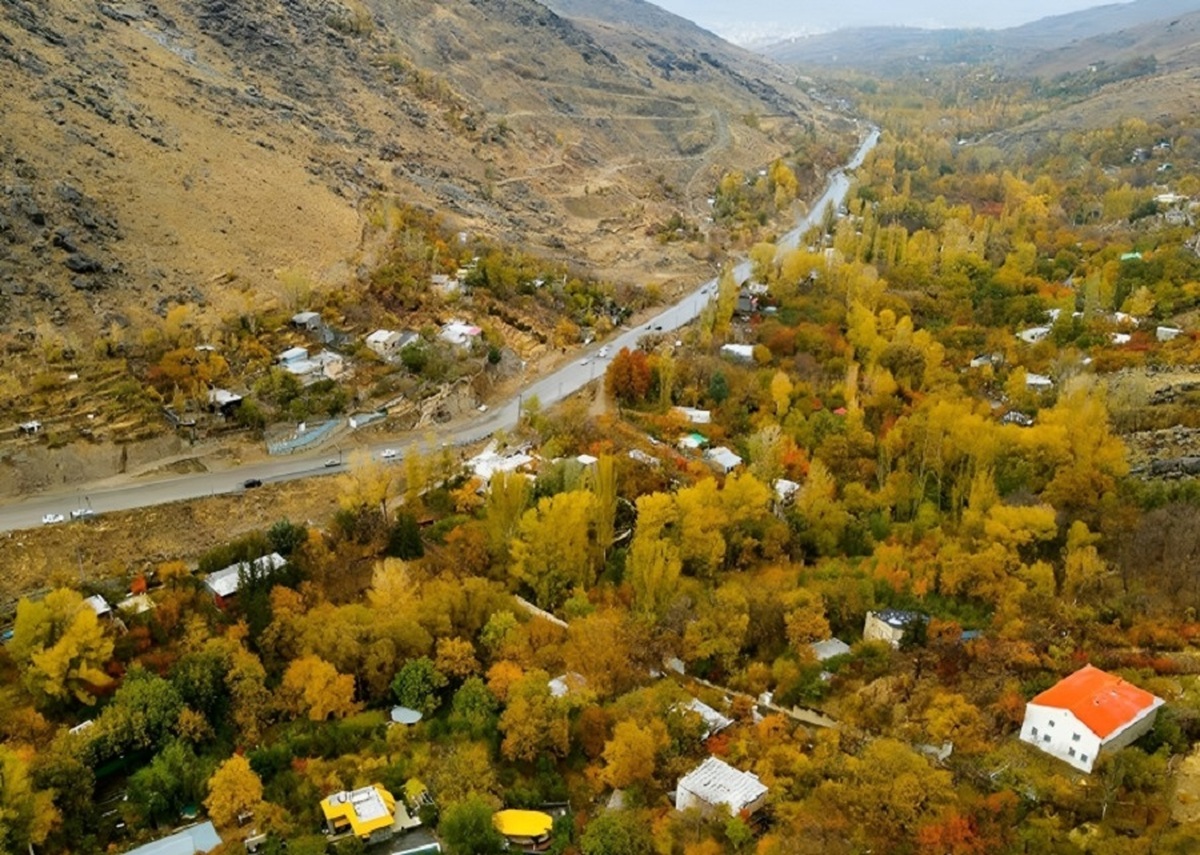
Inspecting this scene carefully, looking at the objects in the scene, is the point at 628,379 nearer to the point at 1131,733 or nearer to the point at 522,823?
the point at 522,823

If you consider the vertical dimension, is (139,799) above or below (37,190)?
below

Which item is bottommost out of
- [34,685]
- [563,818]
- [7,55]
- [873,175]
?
[563,818]

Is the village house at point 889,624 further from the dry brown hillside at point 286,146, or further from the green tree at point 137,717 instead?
the dry brown hillside at point 286,146

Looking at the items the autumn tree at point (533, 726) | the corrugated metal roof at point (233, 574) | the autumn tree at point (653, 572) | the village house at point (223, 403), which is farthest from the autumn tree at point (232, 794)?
the village house at point (223, 403)

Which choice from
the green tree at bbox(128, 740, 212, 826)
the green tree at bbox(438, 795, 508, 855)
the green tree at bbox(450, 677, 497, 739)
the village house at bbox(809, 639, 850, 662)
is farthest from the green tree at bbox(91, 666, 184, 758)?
the village house at bbox(809, 639, 850, 662)

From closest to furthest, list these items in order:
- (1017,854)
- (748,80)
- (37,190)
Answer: (1017,854) < (37,190) < (748,80)

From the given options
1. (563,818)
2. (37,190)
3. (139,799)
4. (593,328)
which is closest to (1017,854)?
(563,818)

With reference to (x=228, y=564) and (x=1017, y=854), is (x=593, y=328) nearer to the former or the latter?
(x=228, y=564)
